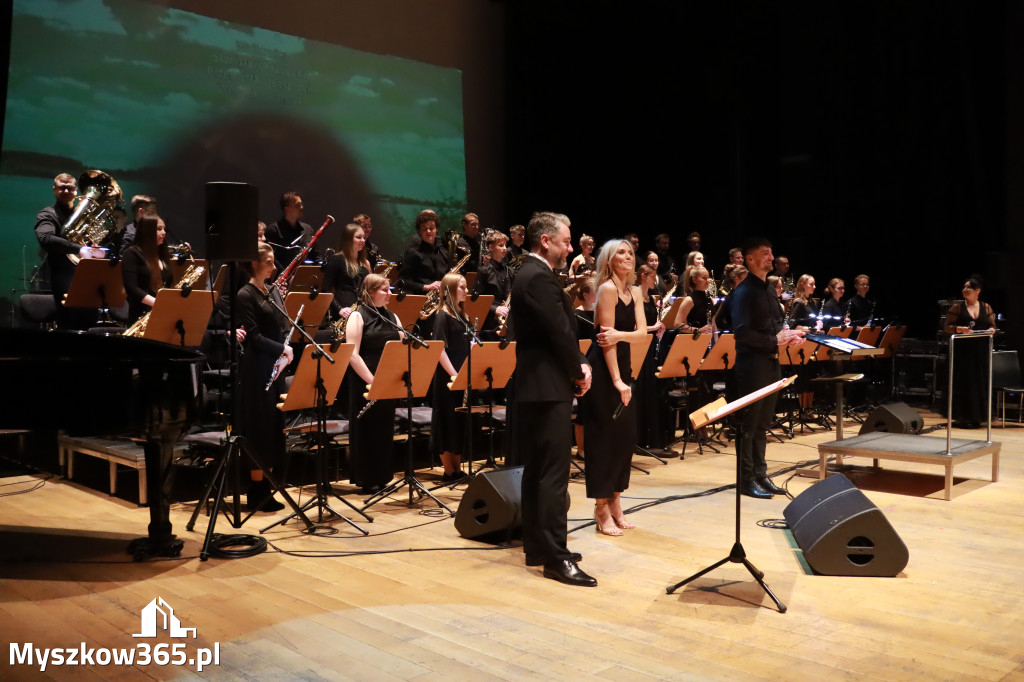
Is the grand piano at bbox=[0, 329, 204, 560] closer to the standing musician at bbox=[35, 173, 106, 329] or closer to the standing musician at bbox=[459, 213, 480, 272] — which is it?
the standing musician at bbox=[35, 173, 106, 329]

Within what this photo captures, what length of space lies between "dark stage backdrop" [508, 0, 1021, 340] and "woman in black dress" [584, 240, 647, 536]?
25.3 ft

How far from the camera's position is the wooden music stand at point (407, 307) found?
26.7 ft

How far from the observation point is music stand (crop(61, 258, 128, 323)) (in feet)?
21.7

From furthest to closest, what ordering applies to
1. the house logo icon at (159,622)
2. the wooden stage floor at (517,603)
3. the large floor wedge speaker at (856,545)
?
the large floor wedge speaker at (856,545) → the house logo icon at (159,622) → the wooden stage floor at (517,603)

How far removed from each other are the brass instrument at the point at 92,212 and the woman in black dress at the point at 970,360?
9.20 meters

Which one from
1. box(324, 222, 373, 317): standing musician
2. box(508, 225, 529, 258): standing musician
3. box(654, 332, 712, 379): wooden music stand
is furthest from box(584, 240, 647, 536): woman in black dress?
box(508, 225, 529, 258): standing musician

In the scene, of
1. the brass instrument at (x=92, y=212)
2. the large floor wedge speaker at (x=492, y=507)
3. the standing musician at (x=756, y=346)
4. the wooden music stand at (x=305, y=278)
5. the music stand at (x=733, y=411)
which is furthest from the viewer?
the wooden music stand at (x=305, y=278)

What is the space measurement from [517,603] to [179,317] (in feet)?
10.7

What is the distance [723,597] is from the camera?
4191mm

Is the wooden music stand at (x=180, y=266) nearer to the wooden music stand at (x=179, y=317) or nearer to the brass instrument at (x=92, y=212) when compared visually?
the brass instrument at (x=92, y=212)

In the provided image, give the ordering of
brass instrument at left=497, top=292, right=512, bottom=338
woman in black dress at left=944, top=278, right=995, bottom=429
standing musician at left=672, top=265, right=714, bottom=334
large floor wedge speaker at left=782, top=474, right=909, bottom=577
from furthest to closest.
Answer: woman in black dress at left=944, top=278, right=995, bottom=429
standing musician at left=672, top=265, right=714, bottom=334
brass instrument at left=497, top=292, right=512, bottom=338
large floor wedge speaker at left=782, top=474, right=909, bottom=577

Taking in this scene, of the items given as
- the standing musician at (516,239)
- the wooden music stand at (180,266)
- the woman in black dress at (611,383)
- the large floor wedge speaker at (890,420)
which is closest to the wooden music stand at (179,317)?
the wooden music stand at (180,266)

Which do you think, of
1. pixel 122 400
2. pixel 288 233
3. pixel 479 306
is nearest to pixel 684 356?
pixel 479 306

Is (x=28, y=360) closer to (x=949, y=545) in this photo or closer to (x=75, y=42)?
(x=949, y=545)
